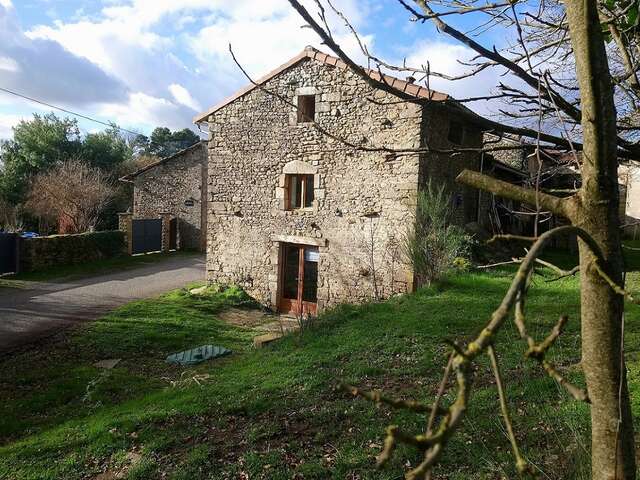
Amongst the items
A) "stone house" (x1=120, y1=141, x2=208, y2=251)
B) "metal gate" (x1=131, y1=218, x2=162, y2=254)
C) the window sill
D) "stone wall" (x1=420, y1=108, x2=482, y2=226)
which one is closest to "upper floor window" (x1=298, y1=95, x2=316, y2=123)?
the window sill

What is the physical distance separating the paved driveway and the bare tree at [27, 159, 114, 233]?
6.11 meters

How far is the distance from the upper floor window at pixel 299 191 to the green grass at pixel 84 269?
310 inches

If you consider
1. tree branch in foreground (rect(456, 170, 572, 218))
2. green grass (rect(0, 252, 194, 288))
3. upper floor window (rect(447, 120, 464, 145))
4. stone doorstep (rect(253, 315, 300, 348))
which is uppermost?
upper floor window (rect(447, 120, 464, 145))

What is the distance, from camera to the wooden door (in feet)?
38.6

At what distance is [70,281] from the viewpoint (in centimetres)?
1432

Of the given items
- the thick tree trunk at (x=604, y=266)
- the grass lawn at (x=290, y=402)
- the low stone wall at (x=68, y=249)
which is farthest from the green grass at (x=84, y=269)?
the thick tree trunk at (x=604, y=266)

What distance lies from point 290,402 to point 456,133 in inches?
346

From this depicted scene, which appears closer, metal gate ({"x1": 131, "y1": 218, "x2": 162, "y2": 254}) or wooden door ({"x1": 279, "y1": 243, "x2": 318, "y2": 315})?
wooden door ({"x1": 279, "y1": 243, "x2": 318, "y2": 315})

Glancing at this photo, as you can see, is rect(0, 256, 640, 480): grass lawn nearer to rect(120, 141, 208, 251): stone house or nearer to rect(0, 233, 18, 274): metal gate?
rect(0, 233, 18, 274): metal gate

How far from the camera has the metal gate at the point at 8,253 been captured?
14.5m

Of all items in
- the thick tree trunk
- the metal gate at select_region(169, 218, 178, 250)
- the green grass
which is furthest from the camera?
the metal gate at select_region(169, 218, 178, 250)

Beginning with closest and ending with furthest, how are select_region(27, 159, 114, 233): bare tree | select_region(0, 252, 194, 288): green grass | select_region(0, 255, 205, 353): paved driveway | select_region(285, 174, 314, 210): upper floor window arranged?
1. select_region(0, 255, 205, 353): paved driveway
2. select_region(285, 174, 314, 210): upper floor window
3. select_region(0, 252, 194, 288): green grass
4. select_region(27, 159, 114, 233): bare tree

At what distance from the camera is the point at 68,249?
16.5m

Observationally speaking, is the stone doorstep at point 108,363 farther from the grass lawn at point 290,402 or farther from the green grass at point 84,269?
the green grass at point 84,269
